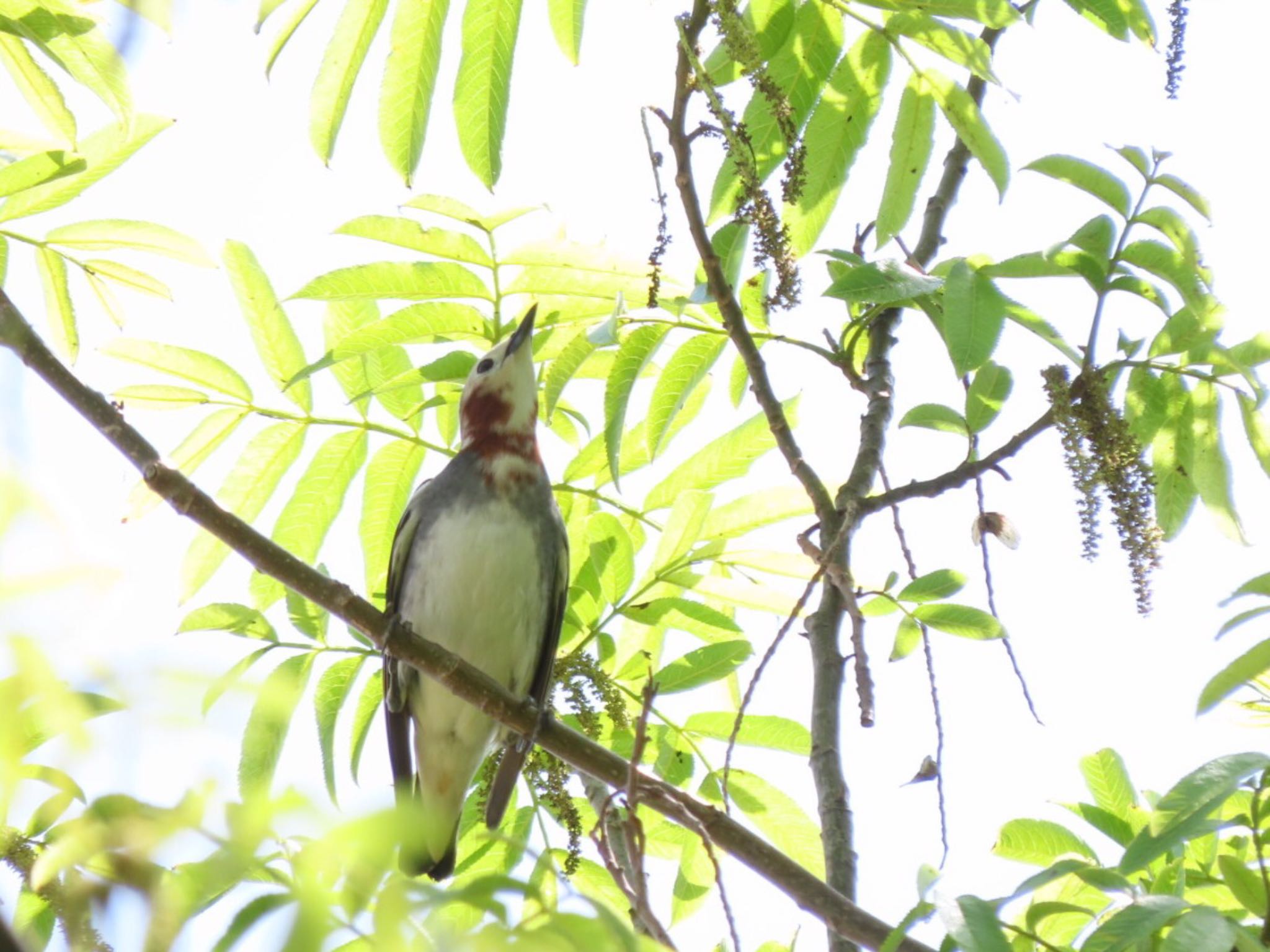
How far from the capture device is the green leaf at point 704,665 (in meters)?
3.86

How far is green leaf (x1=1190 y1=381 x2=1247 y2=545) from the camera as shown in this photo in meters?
3.45

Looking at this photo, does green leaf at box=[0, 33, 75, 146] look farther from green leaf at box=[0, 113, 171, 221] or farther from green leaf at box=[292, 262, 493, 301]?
green leaf at box=[292, 262, 493, 301]

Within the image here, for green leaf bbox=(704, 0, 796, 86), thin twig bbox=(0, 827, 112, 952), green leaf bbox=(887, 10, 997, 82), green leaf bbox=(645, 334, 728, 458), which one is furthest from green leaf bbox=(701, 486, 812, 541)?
thin twig bbox=(0, 827, 112, 952)

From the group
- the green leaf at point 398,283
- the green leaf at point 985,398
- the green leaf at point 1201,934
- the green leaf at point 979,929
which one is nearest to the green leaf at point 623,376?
the green leaf at point 398,283

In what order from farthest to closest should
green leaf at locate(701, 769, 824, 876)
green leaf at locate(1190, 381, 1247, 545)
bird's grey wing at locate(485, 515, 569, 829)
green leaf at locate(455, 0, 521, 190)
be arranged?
bird's grey wing at locate(485, 515, 569, 829) < green leaf at locate(701, 769, 824, 876) < green leaf at locate(1190, 381, 1247, 545) < green leaf at locate(455, 0, 521, 190)

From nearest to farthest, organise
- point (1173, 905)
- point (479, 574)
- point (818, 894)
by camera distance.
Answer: point (1173, 905) < point (818, 894) < point (479, 574)

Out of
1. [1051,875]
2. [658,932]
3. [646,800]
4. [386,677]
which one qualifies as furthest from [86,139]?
[1051,875]

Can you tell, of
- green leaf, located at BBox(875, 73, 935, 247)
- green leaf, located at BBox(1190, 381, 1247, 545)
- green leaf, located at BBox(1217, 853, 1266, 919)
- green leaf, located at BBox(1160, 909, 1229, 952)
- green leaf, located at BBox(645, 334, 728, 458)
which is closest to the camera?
green leaf, located at BBox(1160, 909, 1229, 952)

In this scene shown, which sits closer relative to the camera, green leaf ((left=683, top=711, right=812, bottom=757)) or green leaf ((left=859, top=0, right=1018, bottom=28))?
green leaf ((left=859, top=0, right=1018, bottom=28))

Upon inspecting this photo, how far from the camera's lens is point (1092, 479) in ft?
10.0

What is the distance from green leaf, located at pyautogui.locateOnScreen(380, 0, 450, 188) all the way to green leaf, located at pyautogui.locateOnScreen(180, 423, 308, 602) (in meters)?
1.12

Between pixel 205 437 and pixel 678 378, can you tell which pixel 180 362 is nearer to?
pixel 205 437

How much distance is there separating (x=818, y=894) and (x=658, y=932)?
1.03 m

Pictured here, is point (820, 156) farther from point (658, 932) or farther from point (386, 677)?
point (658, 932)
